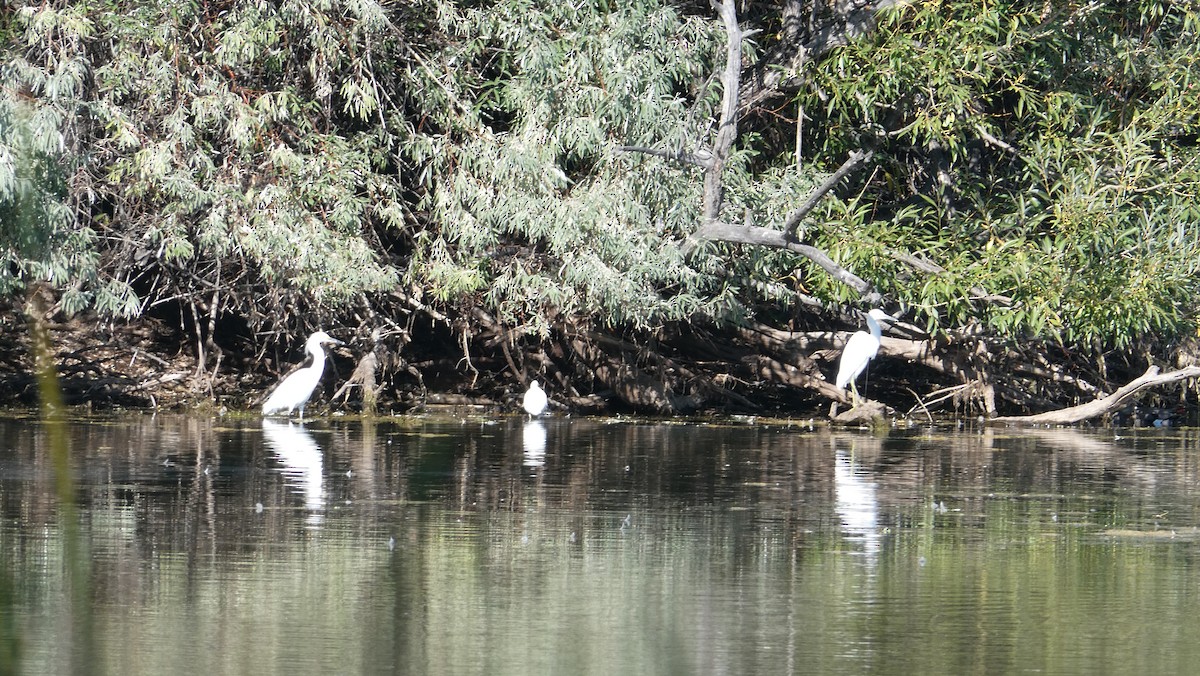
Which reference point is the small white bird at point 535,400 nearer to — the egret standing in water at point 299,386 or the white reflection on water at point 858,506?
the egret standing in water at point 299,386

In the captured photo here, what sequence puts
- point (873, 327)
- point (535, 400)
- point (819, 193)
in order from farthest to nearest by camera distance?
point (873, 327) < point (535, 400) < point (819, 193)

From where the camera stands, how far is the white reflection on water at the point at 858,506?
26.1ft

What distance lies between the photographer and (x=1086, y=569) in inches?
280

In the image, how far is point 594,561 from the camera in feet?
23.6

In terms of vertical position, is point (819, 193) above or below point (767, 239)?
above

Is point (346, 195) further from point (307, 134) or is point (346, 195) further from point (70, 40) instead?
point (70, 40)

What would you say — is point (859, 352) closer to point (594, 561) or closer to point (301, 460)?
point (301, 460)

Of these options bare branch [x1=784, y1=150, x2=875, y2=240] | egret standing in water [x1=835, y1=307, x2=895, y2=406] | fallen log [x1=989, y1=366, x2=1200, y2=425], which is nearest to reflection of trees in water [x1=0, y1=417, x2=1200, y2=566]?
fallen log [x1=989, y1=366, x2=1200, y2=425]

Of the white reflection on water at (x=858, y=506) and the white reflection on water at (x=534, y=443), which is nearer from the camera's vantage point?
the white reflection on water at (x=858, y=506)

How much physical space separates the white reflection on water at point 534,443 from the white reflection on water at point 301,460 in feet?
5.02

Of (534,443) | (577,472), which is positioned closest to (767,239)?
(534,443)

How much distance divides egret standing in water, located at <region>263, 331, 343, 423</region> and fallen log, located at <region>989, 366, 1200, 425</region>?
6.74 m

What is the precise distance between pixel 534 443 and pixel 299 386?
308 cm

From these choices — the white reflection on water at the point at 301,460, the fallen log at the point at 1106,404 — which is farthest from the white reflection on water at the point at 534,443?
the fallen log at the point at 1106,404
